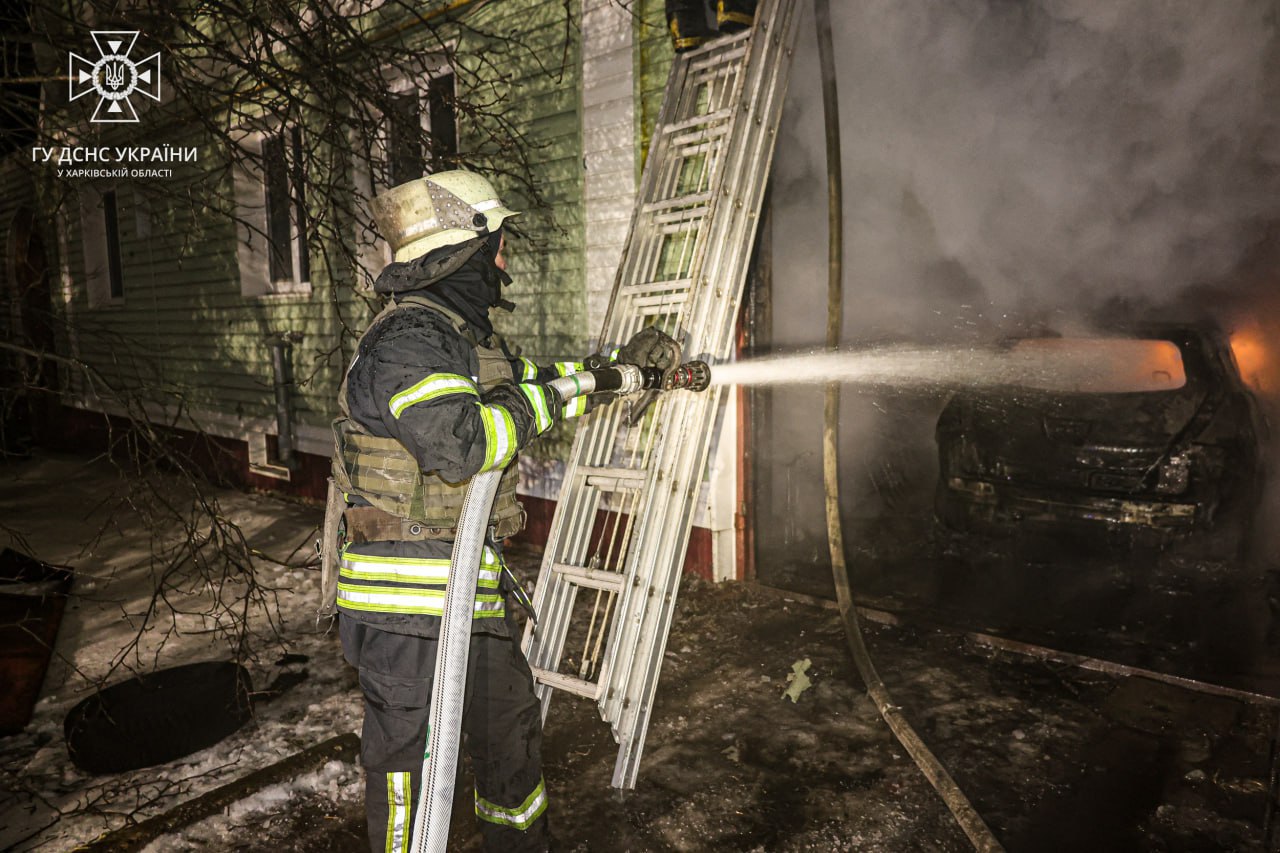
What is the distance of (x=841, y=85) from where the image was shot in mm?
6027

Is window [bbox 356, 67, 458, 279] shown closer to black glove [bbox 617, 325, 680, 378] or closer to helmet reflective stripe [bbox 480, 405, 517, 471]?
black glove [bbox 617, 325, 680, 378]

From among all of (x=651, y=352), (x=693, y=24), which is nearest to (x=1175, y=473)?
(x=651, y=352)

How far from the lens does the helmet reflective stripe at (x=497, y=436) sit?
227 cm

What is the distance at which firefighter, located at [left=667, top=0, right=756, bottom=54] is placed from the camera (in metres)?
4.24

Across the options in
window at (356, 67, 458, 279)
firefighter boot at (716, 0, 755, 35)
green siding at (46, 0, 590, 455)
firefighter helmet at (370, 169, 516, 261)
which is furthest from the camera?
green siding at (46, 0, 590, 455)

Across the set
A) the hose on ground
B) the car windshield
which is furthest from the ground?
the car windshield

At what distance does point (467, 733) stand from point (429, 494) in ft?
2.94

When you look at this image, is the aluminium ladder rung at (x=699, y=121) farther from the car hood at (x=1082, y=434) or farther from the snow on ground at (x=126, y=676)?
the snow on ground at (x=126, y=676)

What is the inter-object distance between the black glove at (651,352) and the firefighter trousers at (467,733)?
1213 mm

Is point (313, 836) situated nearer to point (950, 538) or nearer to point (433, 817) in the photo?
point (433, 817)

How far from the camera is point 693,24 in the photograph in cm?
438

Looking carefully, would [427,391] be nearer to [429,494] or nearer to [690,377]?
[429,494]

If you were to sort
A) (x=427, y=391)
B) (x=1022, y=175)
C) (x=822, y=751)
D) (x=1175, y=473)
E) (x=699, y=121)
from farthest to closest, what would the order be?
(x=1022, y=175) → (x=1175, y=473) → (x=699, y=121) → (x=822, y=751) → (x=427, y=391)

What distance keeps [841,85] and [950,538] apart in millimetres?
3826
